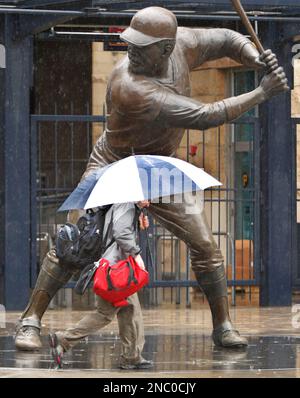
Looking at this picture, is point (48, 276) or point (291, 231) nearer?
point (48, 276)

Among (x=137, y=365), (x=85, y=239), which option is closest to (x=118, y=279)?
(x=85, y=239)

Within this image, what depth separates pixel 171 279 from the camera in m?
18.2

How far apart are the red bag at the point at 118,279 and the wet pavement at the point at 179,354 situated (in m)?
0.53

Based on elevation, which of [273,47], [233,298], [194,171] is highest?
[273,47]

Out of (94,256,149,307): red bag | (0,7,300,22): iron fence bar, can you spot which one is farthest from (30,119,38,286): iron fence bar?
(94,256,149,307): red bag

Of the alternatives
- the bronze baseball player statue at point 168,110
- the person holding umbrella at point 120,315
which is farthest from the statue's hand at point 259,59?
the person holding umbrella at point 120,315

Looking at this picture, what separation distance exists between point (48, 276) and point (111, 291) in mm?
1697

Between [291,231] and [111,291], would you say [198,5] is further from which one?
[111,291]

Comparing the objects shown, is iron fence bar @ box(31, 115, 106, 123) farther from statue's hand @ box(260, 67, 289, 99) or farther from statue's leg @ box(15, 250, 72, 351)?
statue's hand @ box(260, 67, 289, 99)

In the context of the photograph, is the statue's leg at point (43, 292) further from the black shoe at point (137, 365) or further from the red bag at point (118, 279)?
the red bag at point (118, 279)

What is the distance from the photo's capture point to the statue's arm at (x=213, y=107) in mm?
11477

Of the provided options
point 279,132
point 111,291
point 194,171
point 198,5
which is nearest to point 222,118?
point 194,171
